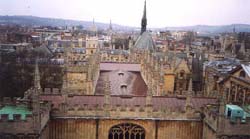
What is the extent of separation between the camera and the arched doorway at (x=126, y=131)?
17.3 metres

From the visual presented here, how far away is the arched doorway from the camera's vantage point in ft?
56.7

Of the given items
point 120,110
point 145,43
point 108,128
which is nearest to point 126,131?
point 108,128

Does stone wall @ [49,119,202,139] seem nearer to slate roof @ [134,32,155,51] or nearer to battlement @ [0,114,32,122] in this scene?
battlement @ [0,114,32,122]

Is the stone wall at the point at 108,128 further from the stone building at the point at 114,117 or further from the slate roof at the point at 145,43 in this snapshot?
the slate roof at the point at 145,43

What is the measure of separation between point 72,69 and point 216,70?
14709 mm

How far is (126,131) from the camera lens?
683 inches

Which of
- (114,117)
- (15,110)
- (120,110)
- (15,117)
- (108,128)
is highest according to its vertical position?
(15,117)

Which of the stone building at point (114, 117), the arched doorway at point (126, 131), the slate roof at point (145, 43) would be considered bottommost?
the arched doorway at point (126, 131)

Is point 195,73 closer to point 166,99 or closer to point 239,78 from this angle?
point 239,78

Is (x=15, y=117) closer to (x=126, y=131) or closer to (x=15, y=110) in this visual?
(x=15, y=110)

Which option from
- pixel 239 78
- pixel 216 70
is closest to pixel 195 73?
pixel 216 70

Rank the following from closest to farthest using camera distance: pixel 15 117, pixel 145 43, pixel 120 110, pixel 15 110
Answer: pixel 15 117 < pixel 15 110 < pixel 120 110 < pixel 145 43

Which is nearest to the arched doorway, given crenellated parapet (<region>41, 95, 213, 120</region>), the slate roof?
crenellated parapet (<region>41, 95, 213, 120</region>)

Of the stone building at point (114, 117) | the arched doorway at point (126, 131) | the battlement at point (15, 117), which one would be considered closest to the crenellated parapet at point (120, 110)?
the stone building at point (114, 117)
